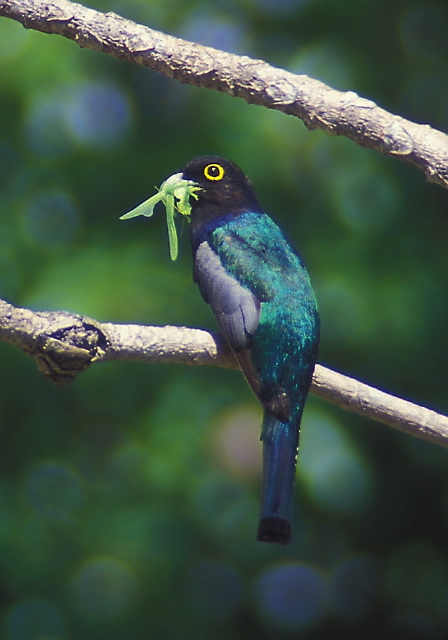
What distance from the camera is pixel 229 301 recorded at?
13.0 ft

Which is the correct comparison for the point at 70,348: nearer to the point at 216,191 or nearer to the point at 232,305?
the point at 232,305

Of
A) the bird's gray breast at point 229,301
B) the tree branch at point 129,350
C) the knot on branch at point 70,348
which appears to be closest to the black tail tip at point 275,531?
the tree branch at point 129,350

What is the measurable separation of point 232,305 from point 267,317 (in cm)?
15

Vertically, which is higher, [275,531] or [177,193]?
[177,193]

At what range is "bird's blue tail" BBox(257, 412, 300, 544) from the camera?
3.41 m

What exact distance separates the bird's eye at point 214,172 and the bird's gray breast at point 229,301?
0.48 meters

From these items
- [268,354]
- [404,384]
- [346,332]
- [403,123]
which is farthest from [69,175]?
[403,123]

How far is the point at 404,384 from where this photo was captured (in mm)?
6086

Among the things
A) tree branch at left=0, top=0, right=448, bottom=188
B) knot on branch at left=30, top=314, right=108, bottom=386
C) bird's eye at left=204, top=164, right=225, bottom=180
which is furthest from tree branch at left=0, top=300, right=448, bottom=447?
bird's eye at left=204, top=164, right=225, bottom=180

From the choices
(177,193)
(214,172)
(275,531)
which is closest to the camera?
(275,531)

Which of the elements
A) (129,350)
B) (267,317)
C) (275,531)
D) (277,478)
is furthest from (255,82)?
(275,531)

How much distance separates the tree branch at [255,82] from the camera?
3.09 m

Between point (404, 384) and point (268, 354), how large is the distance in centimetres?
245

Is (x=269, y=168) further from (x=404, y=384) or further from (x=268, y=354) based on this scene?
(x=268, y=354)
